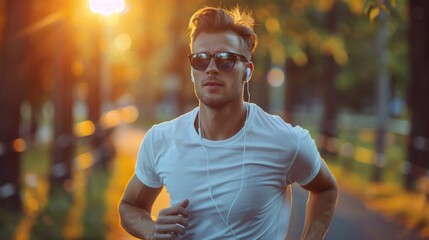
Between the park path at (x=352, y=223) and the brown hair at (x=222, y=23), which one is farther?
the park path at (x=352, y=223)

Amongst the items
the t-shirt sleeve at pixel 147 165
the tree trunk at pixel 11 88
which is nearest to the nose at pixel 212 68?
the t-shirt sleeve at pixel 147 165

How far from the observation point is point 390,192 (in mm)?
18578

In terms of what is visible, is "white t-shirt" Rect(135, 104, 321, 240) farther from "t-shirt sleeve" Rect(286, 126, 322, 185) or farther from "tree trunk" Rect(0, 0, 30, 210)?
"tree trunk" Rect(0, 0, 30, 210)

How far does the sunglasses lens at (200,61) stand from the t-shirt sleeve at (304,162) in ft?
1.47

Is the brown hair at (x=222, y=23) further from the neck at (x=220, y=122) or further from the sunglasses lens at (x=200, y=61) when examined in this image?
the neck at (x=220, y=122)

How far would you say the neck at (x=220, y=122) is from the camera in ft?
12.5

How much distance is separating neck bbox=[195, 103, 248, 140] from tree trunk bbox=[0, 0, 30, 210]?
9069mm

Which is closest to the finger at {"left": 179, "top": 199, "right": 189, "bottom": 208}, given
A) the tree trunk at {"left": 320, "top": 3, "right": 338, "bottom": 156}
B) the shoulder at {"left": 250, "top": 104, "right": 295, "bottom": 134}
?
the shoulder at {"left": 250, "top": 104, "right": 295, "bottom": 134}

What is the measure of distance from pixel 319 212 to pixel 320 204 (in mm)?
35

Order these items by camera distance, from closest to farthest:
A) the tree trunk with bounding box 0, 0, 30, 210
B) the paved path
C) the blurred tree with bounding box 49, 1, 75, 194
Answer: the paved path, the tree trunk with bounding box 0, 0, 30, 210, the blurred tree with bounding box 49, 1, 75, 194

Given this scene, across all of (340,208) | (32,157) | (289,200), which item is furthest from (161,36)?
(289,200)

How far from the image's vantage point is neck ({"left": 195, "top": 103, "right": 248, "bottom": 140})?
3.80m

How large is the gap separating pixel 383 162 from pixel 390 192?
1.86 m

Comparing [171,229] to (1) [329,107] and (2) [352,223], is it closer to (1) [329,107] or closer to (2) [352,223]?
(2) [352,223]
